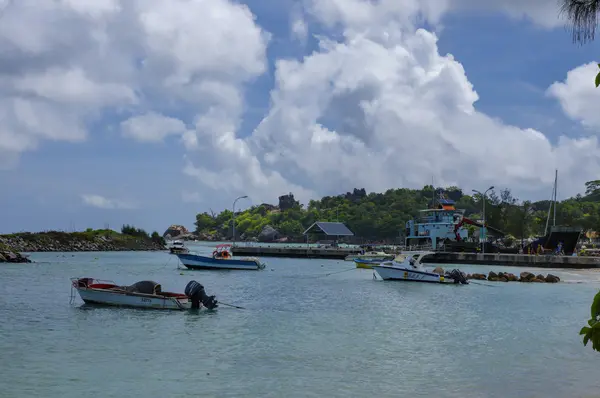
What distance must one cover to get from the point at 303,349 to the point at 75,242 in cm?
13241

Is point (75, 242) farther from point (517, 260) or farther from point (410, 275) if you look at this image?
point (410, 275)

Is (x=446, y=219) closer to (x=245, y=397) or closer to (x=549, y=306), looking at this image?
(x=549, y=306)

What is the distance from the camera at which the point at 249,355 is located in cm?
2402

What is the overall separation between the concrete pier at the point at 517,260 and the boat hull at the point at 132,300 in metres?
67.4

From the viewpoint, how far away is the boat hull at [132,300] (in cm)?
3612

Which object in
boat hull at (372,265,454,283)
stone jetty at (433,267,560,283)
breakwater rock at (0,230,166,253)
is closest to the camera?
boat hull at (372,265,454,283)

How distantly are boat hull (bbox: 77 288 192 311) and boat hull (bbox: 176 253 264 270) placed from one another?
42741 mm

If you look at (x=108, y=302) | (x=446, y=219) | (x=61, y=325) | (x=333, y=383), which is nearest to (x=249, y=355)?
(x=333, y=383)

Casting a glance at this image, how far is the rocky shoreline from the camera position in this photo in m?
Answer: 137

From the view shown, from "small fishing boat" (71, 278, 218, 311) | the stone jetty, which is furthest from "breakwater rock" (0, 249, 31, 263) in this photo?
the stone jetty

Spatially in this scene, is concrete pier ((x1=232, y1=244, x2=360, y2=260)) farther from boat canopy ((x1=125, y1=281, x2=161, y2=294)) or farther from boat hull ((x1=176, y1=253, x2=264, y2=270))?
boat canopy ((x1=125, y1=281, x2=161, y2=294))

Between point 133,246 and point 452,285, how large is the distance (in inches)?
4724

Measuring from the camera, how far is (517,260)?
94.1m

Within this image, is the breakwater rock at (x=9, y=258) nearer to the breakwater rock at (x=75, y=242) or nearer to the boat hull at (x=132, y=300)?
the breakwater rock at (x=75, y=242)
